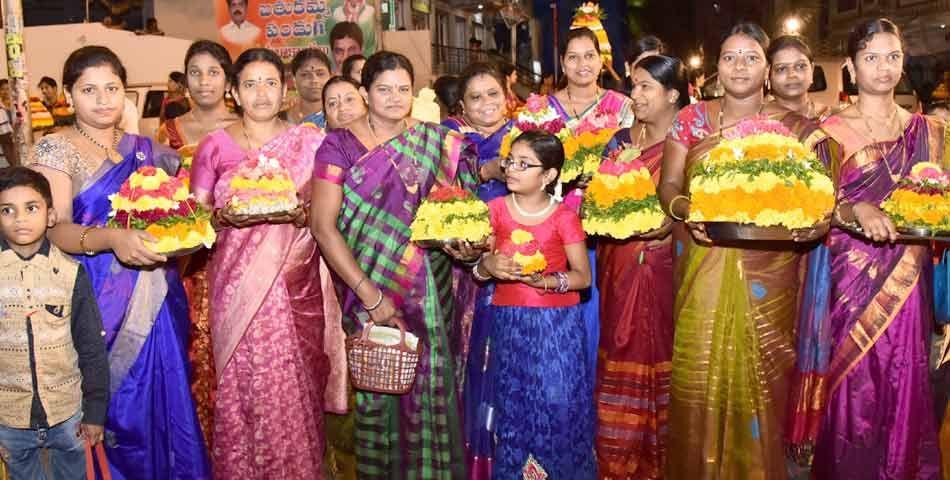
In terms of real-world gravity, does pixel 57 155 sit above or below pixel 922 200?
above

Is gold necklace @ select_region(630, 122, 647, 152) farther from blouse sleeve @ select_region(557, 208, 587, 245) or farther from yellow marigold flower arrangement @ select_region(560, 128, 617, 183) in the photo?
blouse sleeve @ select_region(557, 208, 587, 245)

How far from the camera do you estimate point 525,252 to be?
4016 mm

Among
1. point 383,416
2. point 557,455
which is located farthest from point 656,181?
point 383,416

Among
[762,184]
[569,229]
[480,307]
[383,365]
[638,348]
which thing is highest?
[762,184]

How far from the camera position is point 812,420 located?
429cm

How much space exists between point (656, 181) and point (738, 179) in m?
1.14

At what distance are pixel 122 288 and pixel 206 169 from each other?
72cm

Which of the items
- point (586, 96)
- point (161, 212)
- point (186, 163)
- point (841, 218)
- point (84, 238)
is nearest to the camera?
point (161, 212)

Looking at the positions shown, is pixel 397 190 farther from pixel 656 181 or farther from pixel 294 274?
pixel 656 181

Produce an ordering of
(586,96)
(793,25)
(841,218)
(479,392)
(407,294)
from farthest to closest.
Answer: (793,25) < (586,96) < (479,392) < (407,294) < (841,218)

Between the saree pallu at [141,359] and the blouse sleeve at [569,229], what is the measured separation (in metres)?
1.94

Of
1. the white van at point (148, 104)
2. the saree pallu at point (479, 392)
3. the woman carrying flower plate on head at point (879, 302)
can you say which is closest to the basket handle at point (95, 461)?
the saree pallu at point (479, 392)

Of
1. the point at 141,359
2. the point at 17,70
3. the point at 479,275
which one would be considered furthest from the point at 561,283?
the point at 17,70

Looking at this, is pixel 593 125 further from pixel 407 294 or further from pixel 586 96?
pixel 407 294
